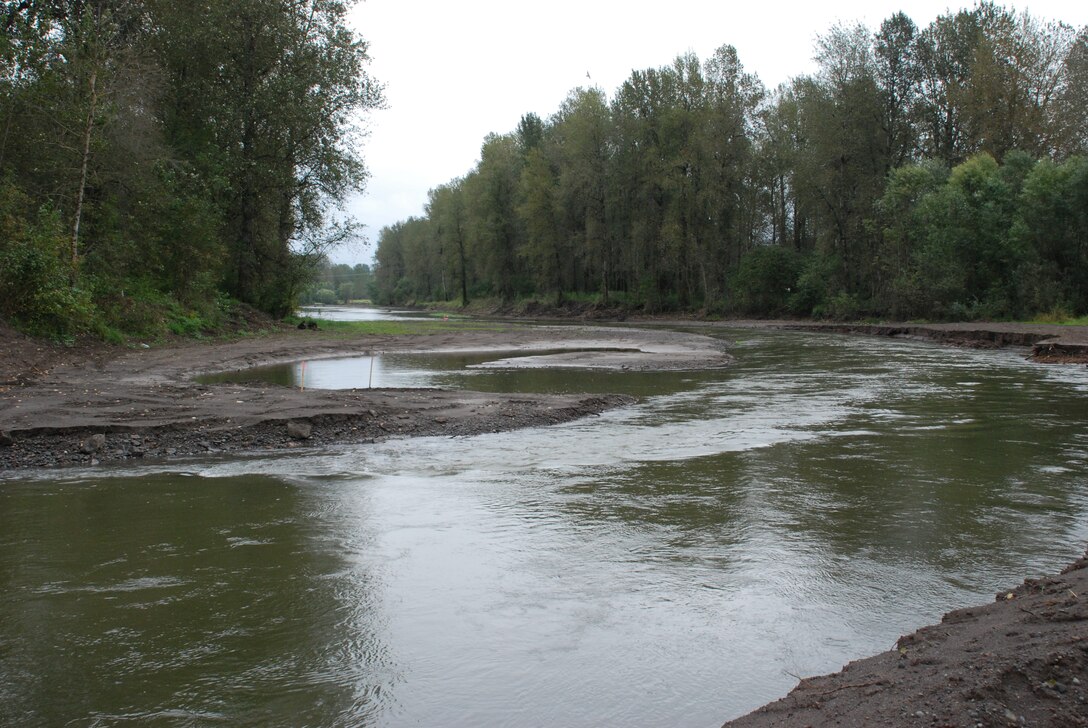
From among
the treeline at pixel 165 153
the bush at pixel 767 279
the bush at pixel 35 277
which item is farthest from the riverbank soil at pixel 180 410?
the bush at pixel 767 279

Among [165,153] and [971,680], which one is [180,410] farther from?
[165,153]

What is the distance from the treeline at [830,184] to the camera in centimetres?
3809

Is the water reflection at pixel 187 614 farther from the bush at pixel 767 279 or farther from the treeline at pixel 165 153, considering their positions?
the bush at pixel 767 279

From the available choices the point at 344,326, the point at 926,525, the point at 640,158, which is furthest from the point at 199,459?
the point at 640,158

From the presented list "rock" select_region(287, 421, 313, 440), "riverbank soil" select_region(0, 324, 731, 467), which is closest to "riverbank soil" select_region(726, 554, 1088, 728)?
"riverbank soil" select_region(0, 324, 731, 467)

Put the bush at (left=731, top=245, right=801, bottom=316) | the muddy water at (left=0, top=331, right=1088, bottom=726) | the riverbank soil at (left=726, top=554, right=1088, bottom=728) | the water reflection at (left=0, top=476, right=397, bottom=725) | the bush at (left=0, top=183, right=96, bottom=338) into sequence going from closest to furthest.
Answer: the riverbank soil at (left=726, top=554, right=1088, bottom=728), the water reflection at (left=0, top=476, right=397, bottom=725), the muddy water at (left=0, top=331, right=1088, bottom=726), the bush at (left=0, top=183, right=96, bottom=338), the bush at (left=731, top=245, right=801, bottom=316)


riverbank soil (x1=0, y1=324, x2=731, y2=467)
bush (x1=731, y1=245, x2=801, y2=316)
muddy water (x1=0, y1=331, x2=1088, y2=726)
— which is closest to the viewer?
muddy water (x1=0, y1=331, x2=1088, y2=726)

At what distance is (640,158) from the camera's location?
61.0 meters

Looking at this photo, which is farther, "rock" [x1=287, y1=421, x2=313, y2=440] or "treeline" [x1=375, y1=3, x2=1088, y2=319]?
"treeline" [x1=375, y1=3, x2=1088, y2=319]

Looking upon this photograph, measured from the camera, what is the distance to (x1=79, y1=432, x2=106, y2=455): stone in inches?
406

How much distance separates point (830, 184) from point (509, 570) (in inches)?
1863

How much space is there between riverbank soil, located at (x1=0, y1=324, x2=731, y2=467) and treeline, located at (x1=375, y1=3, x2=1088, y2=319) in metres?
30.7

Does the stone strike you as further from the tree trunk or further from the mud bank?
the mud bank

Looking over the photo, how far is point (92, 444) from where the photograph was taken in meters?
10.4
